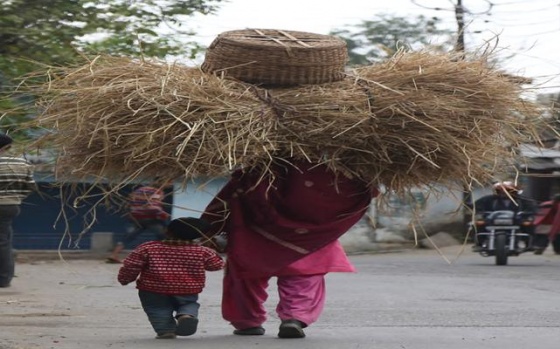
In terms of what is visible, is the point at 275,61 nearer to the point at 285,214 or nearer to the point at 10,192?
the point at 285,214

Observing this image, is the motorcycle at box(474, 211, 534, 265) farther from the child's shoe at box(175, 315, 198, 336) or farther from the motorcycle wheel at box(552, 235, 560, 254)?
the child's shoe at box(175, 315, 198, 336)

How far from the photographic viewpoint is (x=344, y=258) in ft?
25.4

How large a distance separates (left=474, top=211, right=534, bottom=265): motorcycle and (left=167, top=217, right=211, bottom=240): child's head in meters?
9.80

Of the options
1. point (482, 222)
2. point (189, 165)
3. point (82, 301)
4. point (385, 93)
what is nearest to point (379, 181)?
point (385, 93)

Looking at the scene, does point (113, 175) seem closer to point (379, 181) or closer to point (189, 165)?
point (189, 165)

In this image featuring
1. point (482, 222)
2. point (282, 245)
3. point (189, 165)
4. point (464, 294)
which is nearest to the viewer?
point (189, 165)

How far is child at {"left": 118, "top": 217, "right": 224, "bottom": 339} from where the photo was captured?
24.2ft

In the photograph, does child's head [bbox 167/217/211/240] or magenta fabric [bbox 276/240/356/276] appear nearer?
child's head [bbox 167/217/211/240]

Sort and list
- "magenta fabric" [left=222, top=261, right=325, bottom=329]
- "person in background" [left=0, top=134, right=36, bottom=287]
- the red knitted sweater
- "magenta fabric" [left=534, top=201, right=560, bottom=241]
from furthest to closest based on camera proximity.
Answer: "magenta fabric" [left=534, top=201, right=560, bottom=241] < "person in background" [left=0, top=134, right=36, bottom=287] < "magenta fabric" [left=222, top=261, right=325, bottom=329] < the red knitted sweater

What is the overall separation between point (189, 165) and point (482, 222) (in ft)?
36.9

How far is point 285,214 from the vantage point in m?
7.51

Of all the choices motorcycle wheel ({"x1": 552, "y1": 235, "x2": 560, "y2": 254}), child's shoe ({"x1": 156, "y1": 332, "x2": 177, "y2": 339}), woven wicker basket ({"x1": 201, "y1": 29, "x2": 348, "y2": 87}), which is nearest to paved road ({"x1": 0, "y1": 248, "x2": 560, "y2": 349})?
child's shoe ({"x1": 156, "y1": 332, "x2": 177, "y2": 339})

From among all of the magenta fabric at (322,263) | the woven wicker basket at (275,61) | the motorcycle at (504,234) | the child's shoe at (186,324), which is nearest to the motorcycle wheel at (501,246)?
the motorcycle at (504,234)

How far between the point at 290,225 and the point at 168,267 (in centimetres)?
78
